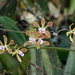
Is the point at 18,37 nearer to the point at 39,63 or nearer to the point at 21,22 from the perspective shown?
the point at 39,63

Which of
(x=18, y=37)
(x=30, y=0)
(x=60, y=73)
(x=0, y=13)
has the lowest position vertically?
(x=60, y=73)

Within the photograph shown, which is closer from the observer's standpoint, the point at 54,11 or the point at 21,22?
the point at 21,22

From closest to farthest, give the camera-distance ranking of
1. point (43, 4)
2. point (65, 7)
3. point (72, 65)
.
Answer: point (72, 65) → point (43, 4) → point (65, 7)

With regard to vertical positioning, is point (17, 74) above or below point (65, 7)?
below

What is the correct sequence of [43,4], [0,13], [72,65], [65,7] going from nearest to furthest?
1. [72,65]
2. [0,13]
3. [43,4]
4. [65,7]

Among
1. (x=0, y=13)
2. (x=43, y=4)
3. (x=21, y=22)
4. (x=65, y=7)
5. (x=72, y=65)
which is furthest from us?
(x=65, y=7)

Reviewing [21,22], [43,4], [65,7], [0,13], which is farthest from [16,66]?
[65,7]

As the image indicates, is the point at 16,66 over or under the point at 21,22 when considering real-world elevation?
under

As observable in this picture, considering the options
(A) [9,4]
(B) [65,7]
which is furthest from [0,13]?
(B) [65,7]

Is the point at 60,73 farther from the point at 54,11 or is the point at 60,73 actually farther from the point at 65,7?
the point at 65,7

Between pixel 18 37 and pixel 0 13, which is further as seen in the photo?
pixel 0 13
